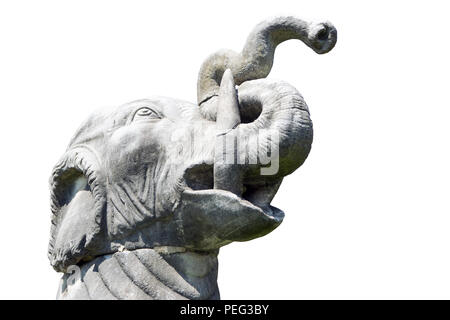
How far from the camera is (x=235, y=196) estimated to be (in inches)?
158

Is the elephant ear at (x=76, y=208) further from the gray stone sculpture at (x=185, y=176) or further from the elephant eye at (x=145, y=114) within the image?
the elephant eye at (x=145, y=114)

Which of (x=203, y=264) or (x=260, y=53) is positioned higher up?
(x=260, y=53)

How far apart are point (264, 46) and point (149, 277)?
1.17m

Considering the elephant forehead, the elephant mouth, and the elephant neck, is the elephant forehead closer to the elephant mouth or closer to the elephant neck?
the elephant mouth

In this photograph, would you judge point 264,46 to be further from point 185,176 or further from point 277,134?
point 185,176

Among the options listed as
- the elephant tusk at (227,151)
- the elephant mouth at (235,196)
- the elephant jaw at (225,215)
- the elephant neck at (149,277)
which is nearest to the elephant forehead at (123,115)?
the elephant tusk at (227,151)

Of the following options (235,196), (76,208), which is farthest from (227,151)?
(76,208)

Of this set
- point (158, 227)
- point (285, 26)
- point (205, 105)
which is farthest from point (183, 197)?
point (285, 26)

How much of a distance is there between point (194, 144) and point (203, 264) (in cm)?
54

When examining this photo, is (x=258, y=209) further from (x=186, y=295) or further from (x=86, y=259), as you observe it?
(x=86, y=259)

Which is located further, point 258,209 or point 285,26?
point 285,26

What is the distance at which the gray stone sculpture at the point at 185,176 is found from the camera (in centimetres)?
406

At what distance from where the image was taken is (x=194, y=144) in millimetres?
4184

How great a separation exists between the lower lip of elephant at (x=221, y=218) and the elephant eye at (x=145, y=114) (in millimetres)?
442
